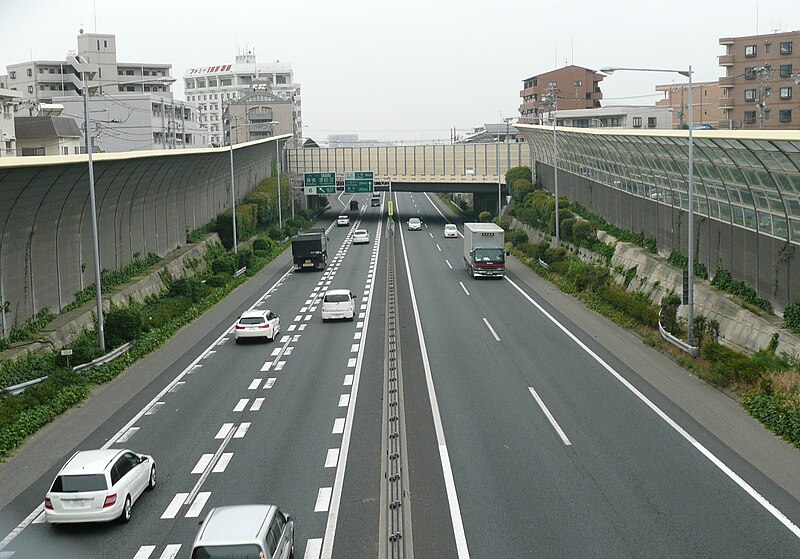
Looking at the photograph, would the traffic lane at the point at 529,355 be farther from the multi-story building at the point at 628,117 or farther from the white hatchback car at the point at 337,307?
the multi-story building at the point at 628,117

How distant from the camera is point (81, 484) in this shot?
16.4 m

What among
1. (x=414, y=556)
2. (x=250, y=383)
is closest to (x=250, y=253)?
(x=250, y=383)

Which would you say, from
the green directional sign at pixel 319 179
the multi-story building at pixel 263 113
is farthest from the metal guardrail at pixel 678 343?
the multi-story building at pixel 263 113

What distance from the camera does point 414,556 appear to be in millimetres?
14523

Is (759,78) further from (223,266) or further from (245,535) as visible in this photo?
(245,535)

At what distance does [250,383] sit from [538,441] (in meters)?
10.7

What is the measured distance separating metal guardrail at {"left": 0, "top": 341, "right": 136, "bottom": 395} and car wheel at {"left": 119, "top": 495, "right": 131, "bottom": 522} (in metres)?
9.92

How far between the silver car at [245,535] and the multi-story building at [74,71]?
91478mm

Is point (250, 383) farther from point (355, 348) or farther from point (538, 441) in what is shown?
point (538, 441)

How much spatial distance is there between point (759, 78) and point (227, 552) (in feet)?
242

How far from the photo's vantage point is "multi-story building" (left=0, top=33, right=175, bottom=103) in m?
103

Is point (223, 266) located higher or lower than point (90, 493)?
lower

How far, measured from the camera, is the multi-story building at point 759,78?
252ft

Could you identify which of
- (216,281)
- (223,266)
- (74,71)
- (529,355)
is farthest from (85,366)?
(74,71)
